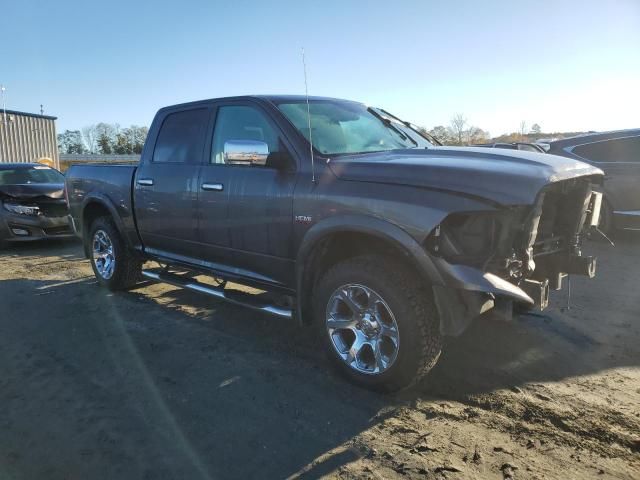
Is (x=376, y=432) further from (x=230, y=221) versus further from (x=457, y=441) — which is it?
(x=230, y=221)

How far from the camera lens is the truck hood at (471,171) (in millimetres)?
2793

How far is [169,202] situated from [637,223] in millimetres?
7297

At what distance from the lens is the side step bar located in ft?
12.6

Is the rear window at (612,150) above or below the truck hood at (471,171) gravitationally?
above

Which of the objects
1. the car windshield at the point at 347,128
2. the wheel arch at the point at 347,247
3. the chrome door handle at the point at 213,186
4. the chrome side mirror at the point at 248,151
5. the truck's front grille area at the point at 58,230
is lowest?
the truck's front grille area at the point at 58,230

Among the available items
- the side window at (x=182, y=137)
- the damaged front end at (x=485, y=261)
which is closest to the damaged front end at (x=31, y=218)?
the side window at (x=182, y=137)

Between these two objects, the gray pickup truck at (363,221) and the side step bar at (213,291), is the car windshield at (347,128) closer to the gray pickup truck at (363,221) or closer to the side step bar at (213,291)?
the gray pickup truck at (363,221)

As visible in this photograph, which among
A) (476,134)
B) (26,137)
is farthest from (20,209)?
(476,134)

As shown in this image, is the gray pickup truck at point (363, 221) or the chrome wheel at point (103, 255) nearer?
the gray pickup truck at point (363, 221)

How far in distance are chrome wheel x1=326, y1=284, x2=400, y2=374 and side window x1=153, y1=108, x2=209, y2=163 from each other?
205 centimetres

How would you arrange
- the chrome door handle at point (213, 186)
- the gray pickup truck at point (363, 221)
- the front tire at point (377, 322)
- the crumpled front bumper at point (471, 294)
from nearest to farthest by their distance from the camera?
the crumpled front bumper at point (471, 294) → the gray pickup truck at point (363, 221) → the front tire at point (377, 322) → the chrome door handle at point (213, 186)

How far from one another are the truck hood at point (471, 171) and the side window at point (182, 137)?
5.41 feet

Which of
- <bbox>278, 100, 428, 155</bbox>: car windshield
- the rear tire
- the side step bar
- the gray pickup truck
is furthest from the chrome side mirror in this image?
the rear tire

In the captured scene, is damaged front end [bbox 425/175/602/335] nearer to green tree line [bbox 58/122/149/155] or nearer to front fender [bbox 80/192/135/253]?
front fender [bbox 80/192/135/253]
